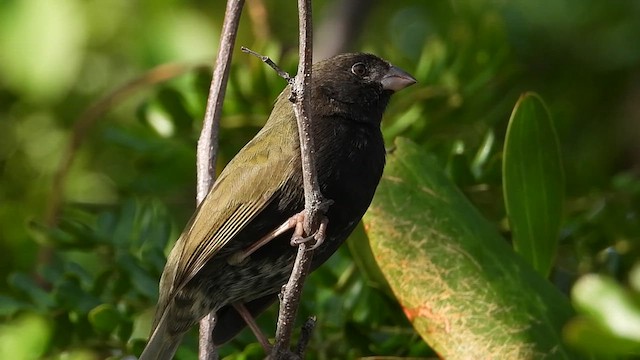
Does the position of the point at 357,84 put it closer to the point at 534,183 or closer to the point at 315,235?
the point at 534,183

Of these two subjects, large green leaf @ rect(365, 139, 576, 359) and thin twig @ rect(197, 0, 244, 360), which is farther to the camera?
thin twig @ rect(197, 0, 244, 360)

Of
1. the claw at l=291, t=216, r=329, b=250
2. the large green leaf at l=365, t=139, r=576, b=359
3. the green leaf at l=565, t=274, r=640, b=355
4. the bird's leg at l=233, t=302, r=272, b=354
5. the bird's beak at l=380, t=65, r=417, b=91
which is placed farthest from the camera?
the bird's beak at l=380, t=65, r=417, b=91

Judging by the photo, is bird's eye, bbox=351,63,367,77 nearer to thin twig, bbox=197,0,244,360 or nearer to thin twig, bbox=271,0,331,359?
thin twig, bbox=197,0,244,360

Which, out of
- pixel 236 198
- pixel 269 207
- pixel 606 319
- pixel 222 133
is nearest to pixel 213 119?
pixel 236 198

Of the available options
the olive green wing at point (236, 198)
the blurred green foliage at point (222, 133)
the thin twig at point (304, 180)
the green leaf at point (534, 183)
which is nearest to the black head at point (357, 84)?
the olive green wing at point (236, 198)

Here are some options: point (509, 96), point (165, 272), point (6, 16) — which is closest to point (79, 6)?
point (6, 16)

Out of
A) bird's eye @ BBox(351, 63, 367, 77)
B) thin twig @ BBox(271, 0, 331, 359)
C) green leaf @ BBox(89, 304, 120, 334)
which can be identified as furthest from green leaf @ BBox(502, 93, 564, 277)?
green leaf @ BBox(89, 304, 120, 334)
